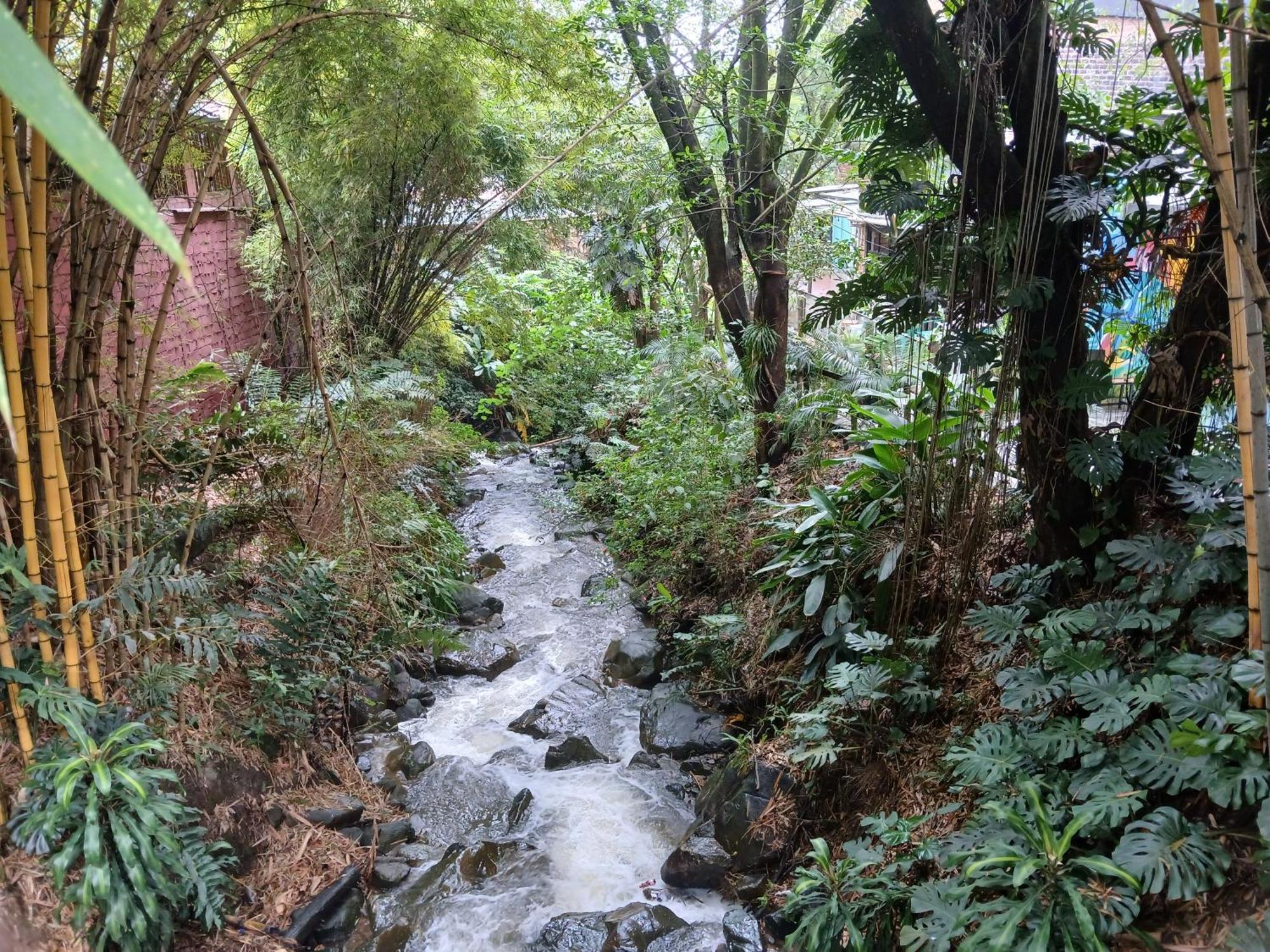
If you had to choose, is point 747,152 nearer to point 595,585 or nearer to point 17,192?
point 595,585

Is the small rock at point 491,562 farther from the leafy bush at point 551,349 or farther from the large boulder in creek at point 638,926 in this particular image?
the large boulder in creek at point 638,926

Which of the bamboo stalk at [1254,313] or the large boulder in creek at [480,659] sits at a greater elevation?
the bamboo stalk at [1254,313]

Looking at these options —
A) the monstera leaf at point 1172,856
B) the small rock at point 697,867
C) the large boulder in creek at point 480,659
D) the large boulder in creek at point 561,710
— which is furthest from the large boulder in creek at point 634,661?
the monstera leaf at point 1172,856

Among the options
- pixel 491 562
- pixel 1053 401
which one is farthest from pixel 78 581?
pixel 491 562

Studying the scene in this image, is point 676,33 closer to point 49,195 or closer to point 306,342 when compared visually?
point 306,342

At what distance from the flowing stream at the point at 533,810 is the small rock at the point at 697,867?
39 mm

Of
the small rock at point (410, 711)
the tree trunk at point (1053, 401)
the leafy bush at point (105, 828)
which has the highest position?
the tree trunk at point (1053, 401)

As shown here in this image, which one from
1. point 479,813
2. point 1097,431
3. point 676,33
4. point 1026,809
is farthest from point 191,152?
point 1026,809

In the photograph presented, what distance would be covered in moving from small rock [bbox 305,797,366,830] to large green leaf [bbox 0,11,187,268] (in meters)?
2.73

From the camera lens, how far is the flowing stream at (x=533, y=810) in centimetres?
258

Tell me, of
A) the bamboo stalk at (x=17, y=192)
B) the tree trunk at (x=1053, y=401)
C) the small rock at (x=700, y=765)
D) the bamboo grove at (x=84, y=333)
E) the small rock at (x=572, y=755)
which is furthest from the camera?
the small rock at (x=572, y=755)

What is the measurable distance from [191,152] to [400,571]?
200cm

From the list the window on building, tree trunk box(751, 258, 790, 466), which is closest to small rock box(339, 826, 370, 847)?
tree trunk box(751, 258, 790, 466)

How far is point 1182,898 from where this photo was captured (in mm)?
1498
